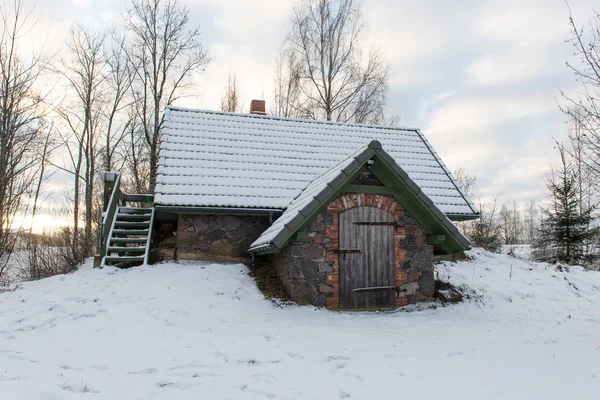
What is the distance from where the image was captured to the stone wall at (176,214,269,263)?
9000mm

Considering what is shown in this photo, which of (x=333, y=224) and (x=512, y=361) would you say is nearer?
(x=512, y=361)

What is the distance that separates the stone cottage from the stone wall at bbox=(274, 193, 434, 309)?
0.02 metres

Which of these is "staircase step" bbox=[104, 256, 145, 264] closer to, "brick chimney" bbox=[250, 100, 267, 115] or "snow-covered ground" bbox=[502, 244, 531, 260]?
"brick chimney" bbox=[250, 100, 267, 115]

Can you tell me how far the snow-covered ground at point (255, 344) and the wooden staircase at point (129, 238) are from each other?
0.52 meters

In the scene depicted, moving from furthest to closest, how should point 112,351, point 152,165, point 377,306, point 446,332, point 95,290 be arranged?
point 152,165 < point 377,306 < point 95,290 < point 446,332 < point 112,351

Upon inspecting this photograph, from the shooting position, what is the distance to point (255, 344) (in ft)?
17.4

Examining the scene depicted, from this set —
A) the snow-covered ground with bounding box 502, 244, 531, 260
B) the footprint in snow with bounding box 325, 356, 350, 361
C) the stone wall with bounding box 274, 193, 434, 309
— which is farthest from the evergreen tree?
the footprint in snow with bounding box 325, 356, 350, 361

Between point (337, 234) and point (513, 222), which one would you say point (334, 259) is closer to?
point (337, 234)

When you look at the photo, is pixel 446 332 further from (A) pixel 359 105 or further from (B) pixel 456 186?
(A) pixel 359 105

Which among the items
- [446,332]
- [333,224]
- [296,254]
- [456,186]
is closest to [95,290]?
[296,254]

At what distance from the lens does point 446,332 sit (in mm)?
6164

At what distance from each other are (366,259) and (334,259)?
67cm

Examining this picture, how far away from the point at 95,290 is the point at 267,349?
380cm

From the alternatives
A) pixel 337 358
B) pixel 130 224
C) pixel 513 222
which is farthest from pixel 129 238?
pixel 513 222
